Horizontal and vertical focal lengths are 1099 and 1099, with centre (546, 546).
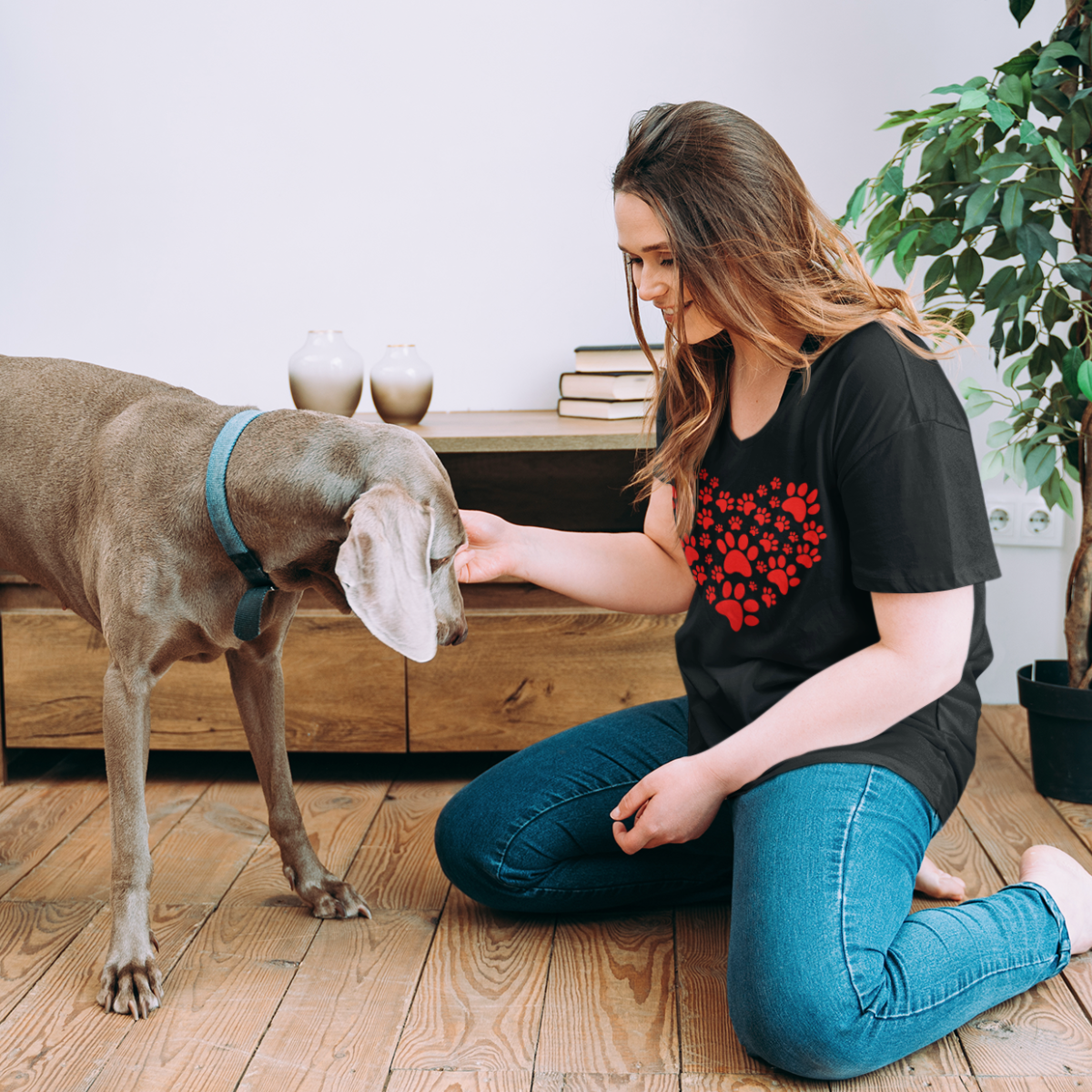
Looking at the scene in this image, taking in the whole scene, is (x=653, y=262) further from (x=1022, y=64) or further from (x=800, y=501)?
(x=1022, y=64)

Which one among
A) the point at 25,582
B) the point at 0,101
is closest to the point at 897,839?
the point at 25,582

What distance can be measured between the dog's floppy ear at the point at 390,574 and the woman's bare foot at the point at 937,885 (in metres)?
0.83

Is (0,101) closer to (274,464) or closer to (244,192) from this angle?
(244,192)

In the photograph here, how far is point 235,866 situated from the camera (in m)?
1.69

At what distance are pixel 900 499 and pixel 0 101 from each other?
6.86ft

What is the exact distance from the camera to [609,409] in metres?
2.04

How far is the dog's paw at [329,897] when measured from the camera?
59.5 inches

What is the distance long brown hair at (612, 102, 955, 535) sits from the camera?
3.92 feet

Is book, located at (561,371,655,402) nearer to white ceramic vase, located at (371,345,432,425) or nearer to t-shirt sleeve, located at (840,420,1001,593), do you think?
white ceramic vase, located at (371,345,432,425)

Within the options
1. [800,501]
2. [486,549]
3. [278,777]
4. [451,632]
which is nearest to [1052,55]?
[800,501]

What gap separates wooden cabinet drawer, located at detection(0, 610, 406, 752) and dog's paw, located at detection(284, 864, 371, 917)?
51 centimetres

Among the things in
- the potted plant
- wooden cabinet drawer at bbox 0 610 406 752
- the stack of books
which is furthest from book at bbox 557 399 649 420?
wooden cabinet drawer at bbox 0 610 406 752

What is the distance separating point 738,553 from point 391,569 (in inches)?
18.2

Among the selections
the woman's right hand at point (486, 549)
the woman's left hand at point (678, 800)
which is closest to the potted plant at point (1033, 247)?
the woman's right hand at point (486, 549)
